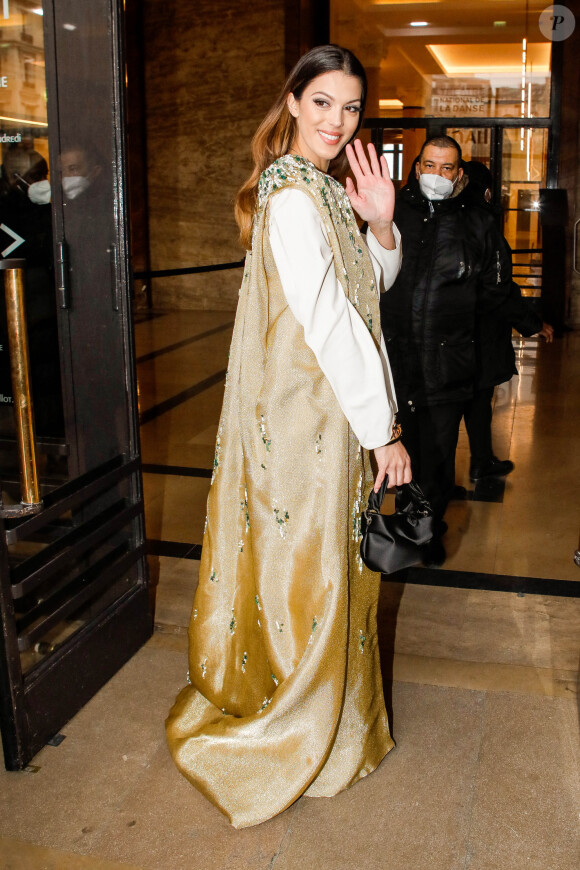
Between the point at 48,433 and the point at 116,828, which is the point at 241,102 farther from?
the point at 116,828

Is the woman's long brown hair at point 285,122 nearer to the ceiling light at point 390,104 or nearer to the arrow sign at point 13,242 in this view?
Answer: the arrow sign at point 13,242

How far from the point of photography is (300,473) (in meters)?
2.03

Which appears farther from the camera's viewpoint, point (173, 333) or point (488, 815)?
point (173, 333)

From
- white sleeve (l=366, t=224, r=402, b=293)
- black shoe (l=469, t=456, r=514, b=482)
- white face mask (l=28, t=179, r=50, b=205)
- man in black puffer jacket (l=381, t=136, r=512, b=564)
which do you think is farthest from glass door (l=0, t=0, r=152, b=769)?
black shoe (l=469, t=456, r=514, b=482)

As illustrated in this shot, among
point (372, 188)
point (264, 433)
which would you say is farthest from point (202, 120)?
point (264, 433)

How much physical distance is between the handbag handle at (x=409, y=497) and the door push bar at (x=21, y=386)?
0.81 metres

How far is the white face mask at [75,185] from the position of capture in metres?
2.60

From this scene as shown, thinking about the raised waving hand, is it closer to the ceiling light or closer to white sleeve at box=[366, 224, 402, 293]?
white sleeve at box=[366, 224, 402, 293]

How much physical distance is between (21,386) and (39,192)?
2.58 feet

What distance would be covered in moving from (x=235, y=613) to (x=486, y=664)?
3.20 ft

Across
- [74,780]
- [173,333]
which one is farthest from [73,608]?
[173,333]

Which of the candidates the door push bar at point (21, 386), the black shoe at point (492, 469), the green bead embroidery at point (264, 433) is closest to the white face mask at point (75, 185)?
the door push bar at point (21, 386)

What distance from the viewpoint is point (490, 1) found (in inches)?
428

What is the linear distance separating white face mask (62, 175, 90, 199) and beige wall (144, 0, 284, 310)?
338 inches
